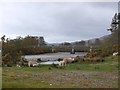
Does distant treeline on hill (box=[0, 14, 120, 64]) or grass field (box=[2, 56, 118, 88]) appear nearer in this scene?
grass field (box=[2, 56, 118, 88])

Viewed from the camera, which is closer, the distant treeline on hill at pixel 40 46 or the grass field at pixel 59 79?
the grass field at pixel 59 79

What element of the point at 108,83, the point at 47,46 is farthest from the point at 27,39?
the point at 108,83

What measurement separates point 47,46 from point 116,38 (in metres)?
14.0

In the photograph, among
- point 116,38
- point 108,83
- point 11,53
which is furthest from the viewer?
point 116,38

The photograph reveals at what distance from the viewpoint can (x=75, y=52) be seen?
4769 cm

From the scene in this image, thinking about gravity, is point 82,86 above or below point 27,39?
below

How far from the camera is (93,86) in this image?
46.6 ft

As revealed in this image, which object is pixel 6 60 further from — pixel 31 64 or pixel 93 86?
pixel 93 86

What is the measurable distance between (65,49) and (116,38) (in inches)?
494

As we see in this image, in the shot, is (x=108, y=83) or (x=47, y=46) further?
(x=47, y=46)

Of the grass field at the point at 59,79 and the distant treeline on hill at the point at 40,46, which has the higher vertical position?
the distant treeline on hill at the point at 40,46

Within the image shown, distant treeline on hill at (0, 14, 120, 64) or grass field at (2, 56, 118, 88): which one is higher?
distant treeline on hill at (0, 14, 120, 64)

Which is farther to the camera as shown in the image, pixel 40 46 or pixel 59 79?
pixel 40 46

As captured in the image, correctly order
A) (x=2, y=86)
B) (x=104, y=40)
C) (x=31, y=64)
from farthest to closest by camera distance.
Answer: (x=104, y=40), (x=31, y=64), (x=2, y=86)
